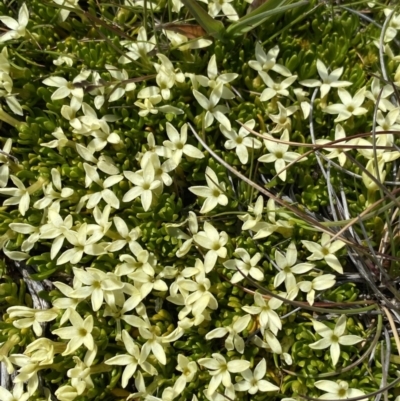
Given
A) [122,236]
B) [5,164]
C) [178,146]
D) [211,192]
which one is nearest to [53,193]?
[5,164]

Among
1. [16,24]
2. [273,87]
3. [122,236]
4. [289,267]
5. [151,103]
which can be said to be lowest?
[289,267]

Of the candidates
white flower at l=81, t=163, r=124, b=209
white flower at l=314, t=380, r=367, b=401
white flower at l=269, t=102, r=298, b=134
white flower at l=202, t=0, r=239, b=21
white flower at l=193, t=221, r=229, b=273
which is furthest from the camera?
white flower at l=202, t=0, r=239, b=21

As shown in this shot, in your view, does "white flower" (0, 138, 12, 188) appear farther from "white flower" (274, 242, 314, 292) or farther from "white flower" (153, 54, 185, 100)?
"white flower" (274, 242, 314, 292)

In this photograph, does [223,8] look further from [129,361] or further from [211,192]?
[129,361]

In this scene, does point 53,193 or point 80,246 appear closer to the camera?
point 80,246

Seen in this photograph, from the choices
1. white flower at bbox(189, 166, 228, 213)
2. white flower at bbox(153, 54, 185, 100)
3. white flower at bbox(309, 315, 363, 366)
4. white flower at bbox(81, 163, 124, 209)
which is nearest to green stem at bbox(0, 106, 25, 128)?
white flower at bbox(81, 163, 124, 209)

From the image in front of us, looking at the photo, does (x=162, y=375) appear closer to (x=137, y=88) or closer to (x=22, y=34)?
(x=137, y=88)
